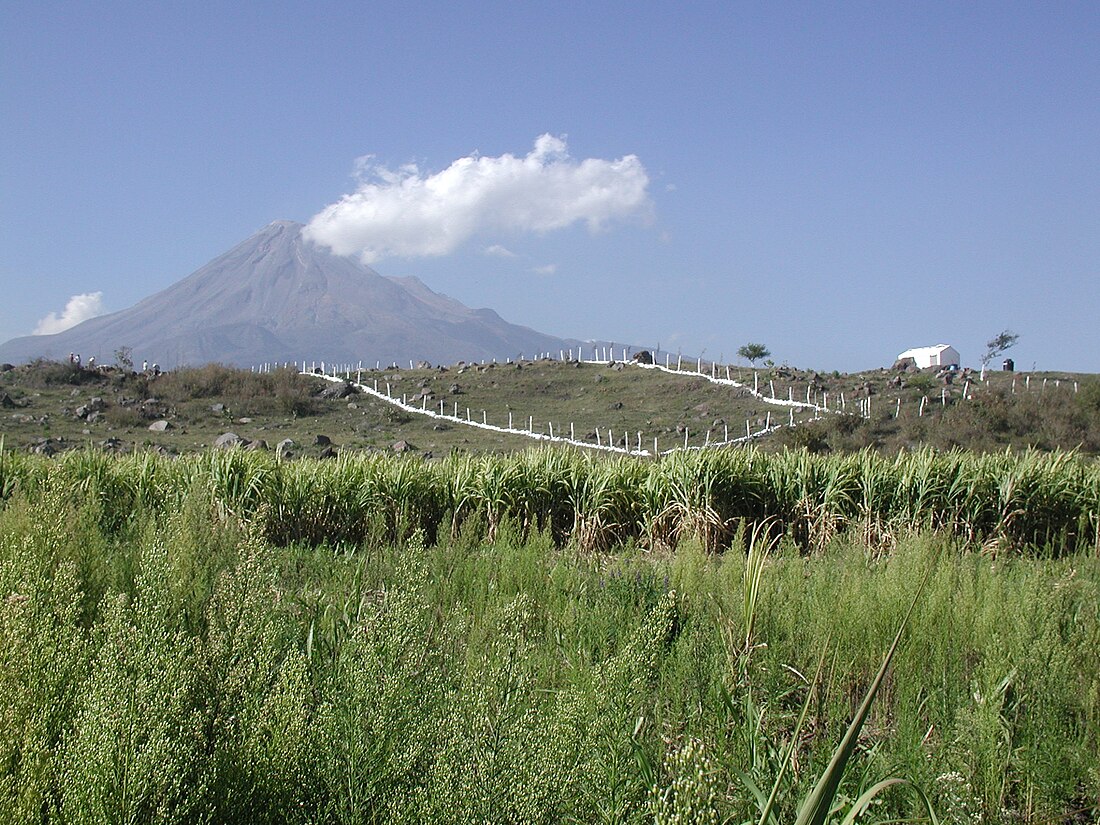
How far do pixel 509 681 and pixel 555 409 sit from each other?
120 feet

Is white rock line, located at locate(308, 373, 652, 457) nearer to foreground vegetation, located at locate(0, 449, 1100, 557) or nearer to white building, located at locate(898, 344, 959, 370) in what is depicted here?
foreground vegetation, located at locate(0, 449, 1100, 557)

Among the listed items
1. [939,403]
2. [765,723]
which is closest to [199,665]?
[765,723]

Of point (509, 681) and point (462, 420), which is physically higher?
point (509, 681)

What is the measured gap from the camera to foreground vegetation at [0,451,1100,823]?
6.82ft

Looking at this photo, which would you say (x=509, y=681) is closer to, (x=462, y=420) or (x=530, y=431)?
(x=530, y=431)

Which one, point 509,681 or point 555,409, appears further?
point 555,409

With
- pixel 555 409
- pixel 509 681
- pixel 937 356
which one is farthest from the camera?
pixel 937 356

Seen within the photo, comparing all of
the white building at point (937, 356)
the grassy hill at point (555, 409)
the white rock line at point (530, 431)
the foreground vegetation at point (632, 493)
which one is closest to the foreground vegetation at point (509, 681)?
the foreground vegetation at point (632, 493)

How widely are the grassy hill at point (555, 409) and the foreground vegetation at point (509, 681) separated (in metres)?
21.0

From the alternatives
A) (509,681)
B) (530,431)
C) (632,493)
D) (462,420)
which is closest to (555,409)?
(462,420)

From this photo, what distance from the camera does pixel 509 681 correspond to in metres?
2.42

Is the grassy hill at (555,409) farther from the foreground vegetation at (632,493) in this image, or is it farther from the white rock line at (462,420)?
the foreground vegetation at (632,493)

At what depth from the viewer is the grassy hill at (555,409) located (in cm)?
2770

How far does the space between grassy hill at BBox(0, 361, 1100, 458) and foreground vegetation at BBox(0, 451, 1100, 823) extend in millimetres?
21024
